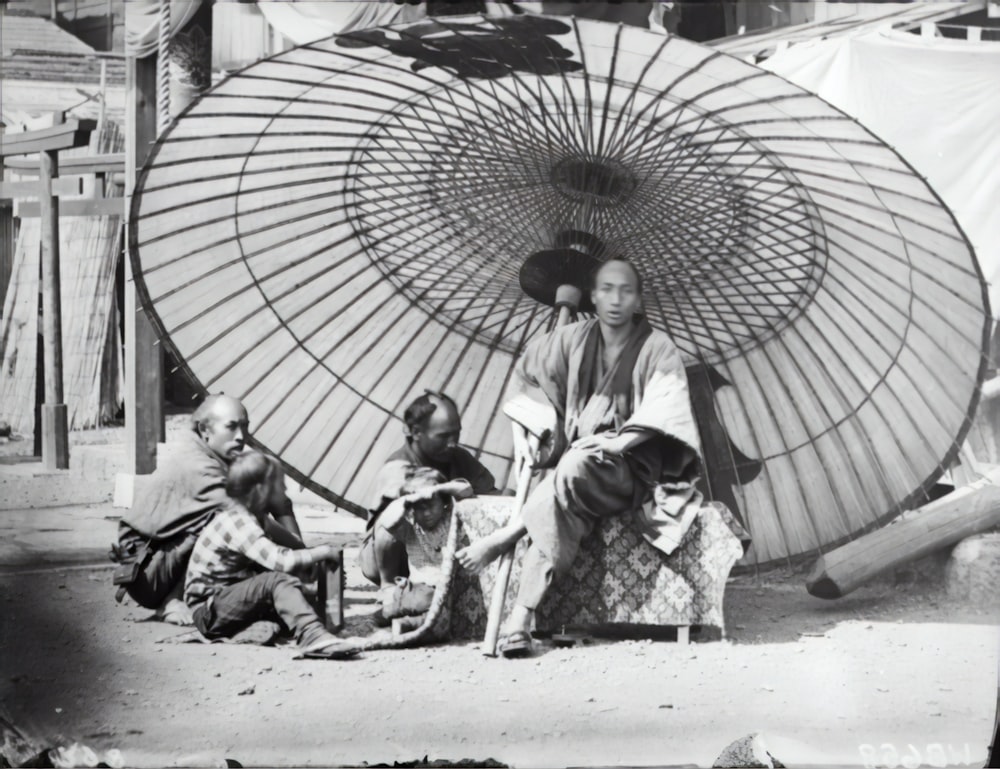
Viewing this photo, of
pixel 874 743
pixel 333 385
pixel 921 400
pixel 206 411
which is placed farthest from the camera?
pixel 333 385

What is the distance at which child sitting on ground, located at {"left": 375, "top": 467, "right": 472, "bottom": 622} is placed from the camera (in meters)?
4.54

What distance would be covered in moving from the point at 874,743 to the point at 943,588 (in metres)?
1.10

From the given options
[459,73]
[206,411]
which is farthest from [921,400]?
[206,411]

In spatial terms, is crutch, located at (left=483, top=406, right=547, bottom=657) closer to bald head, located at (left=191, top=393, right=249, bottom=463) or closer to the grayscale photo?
the grayscale photo

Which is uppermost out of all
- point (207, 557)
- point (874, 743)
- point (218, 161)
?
point (218, 161)

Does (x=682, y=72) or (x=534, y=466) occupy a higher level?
(x=682, y=72)

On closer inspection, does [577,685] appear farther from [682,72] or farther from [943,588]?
[682,72]

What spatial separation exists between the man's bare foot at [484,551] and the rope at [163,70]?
205 cm

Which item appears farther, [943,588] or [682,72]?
[943,588]

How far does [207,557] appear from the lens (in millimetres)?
4383

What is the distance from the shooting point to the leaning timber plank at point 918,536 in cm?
504

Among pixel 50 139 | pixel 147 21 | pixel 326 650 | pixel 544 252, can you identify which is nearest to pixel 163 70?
pixel 147 21

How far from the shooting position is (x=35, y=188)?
5.00 meters

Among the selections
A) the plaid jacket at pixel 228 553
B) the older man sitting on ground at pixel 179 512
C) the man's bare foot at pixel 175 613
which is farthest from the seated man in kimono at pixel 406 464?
the man's bare foot at pixel 175 613
